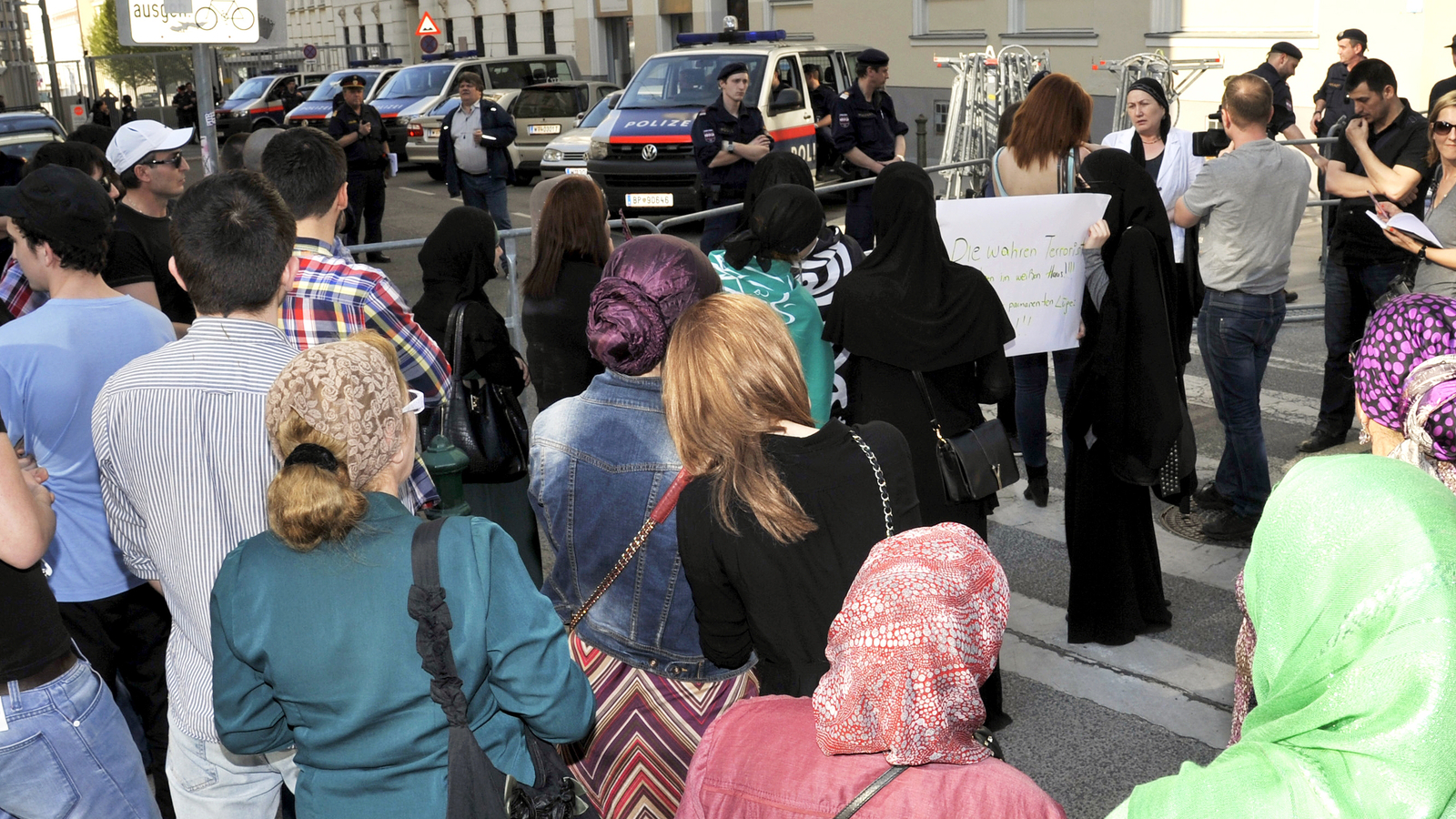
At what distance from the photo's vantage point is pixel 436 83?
909 inches

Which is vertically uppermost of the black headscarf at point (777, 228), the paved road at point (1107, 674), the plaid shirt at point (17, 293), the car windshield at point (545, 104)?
the car windshield at point (545, 104)

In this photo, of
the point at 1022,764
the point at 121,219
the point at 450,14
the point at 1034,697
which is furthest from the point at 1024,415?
the point at 450,14

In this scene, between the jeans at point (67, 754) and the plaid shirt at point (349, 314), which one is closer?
the jeans at point (67, 754)

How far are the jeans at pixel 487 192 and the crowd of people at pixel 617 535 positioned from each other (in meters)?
9.22

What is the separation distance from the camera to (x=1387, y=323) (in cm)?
215

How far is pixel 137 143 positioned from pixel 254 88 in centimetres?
3155

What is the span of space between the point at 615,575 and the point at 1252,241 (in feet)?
12.5

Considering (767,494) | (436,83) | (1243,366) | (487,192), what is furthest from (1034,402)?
(436,83)

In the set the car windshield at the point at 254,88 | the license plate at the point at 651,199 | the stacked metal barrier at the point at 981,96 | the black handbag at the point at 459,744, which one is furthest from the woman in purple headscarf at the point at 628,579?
the car windshield at the point at 254,88

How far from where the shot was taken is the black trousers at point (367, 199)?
1318 centimetres

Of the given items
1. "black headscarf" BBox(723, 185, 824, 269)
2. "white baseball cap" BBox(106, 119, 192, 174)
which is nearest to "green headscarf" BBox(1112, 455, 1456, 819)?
"black headscarf" BBox(723, 185, 824, 269)

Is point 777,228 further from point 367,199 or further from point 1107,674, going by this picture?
point 367,199

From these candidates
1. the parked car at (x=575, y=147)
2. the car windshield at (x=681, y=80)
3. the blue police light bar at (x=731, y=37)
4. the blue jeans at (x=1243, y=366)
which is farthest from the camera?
the parked car at (x=575, y=147)

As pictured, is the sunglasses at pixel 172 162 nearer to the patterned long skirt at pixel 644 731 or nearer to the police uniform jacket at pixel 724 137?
the patterned long skirt at pixel 644 731
